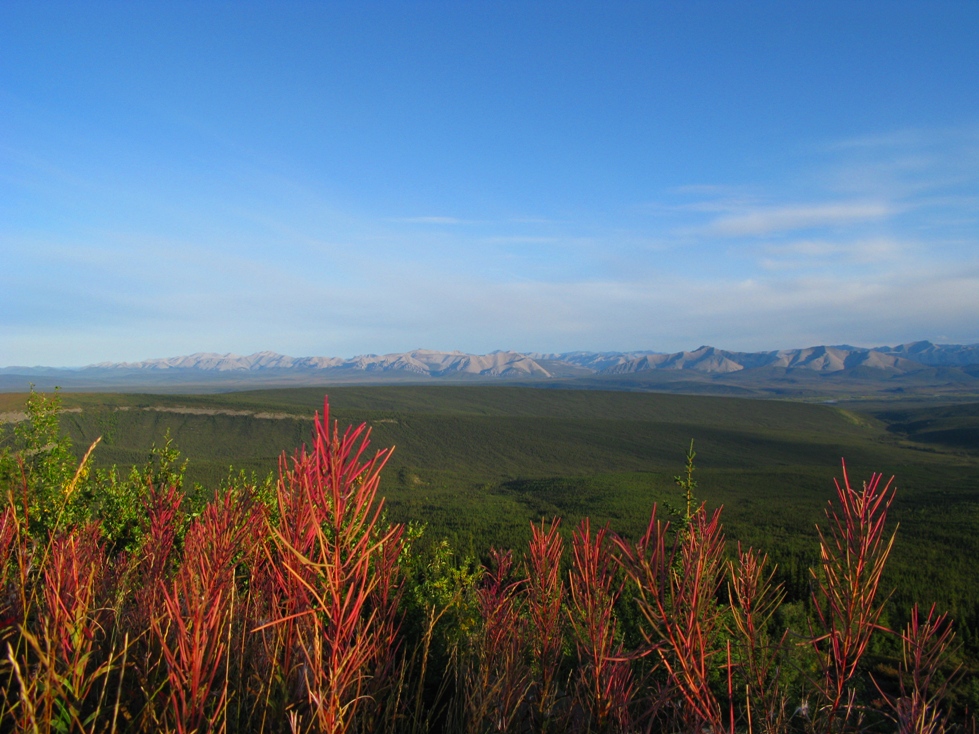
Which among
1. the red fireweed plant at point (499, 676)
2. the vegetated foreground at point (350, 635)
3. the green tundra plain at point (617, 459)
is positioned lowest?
the green tundra plain at point (617, 459)

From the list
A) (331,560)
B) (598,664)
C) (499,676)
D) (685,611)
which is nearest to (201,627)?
(331,560)

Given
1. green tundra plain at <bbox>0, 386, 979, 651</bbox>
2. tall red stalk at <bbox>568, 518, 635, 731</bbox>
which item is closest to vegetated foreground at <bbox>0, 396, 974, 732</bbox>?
tall red stalk at <bbox>568, 518, 635, 731</bbox>

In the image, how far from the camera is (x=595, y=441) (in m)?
105

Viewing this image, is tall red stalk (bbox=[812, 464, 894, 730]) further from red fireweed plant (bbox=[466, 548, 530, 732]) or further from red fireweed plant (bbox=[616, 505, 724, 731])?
red fireweed plant (bbox=[466, 548, 530, 732])

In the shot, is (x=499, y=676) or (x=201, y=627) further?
(x=499, y=676)

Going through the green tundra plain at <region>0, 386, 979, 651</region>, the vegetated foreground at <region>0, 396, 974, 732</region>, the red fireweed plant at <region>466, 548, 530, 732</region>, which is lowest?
the green tundra plain at <region>0, 386, 979, 651</region>

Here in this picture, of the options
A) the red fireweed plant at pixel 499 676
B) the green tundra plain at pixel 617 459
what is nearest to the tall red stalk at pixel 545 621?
the red fireweed plant at pixel 499 676

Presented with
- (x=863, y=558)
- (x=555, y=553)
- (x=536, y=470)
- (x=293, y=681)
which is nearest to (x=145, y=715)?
(x=293, y=681)

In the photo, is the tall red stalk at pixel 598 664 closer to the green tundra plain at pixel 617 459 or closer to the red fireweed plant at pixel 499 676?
the red fireweed plant at pixel 499 676

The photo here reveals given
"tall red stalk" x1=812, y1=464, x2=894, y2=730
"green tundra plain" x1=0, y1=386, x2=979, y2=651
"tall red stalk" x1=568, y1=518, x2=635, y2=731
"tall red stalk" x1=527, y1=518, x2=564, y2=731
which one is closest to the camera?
"tall red stalk" x1=812, y1=464, x2=894, y2=730

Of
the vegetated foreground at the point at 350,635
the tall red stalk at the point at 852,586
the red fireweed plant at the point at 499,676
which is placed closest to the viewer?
the vegetated foreground at the point at 350,635

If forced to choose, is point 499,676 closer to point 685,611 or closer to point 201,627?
point 685,611

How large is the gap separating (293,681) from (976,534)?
49.9 metres

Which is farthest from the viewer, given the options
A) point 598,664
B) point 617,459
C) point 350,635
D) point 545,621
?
point 617,459
